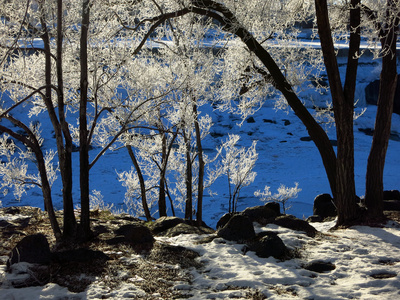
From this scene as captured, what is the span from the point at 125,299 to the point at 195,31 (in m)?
9.64

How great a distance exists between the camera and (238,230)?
20.4 feet

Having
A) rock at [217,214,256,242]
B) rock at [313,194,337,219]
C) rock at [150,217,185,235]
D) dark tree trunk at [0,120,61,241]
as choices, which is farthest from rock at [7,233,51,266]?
rock at [313,194,337,219]

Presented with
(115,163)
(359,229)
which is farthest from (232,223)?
(115,163)

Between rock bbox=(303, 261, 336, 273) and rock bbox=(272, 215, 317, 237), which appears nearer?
rock bbox=(303, 261, 336, 273)

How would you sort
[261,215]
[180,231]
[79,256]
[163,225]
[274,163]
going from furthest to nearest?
[274,163], [261,215], [163,225], [180,231], [79,256]

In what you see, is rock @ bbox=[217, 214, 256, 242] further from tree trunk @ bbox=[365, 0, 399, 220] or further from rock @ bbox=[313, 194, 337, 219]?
rock @ bbox=[313, 194, 337, 219]

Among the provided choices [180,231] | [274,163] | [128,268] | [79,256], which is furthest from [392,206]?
[274,163]

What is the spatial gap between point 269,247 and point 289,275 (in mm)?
790

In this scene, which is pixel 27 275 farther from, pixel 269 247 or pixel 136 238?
pixel 269 247

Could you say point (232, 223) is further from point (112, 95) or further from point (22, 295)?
point (112, 95)

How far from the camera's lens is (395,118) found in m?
38.4

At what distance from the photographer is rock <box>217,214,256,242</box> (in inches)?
242

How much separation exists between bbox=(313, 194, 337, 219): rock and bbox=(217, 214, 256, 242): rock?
508 cm

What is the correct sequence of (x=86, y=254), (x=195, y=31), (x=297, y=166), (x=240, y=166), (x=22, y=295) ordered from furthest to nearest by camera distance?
1. (x=297, y=166)
2. (x=240, y=166)
3. (x=195, y=31)
4. (x=86, y=254)
5. (x=22, y=295)
